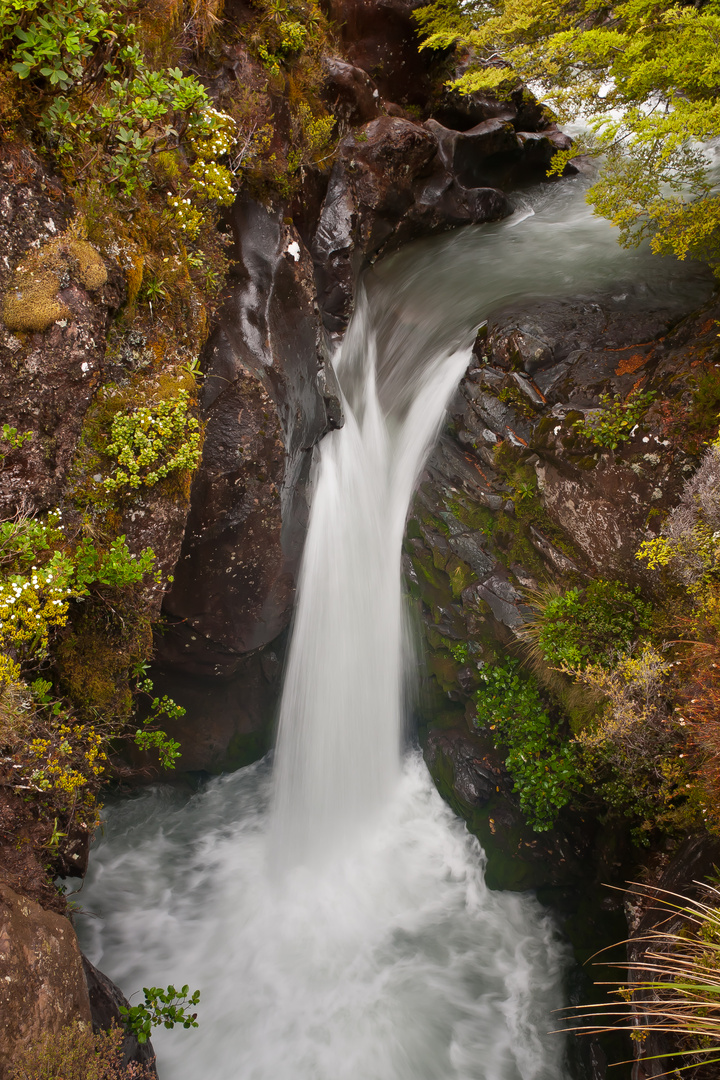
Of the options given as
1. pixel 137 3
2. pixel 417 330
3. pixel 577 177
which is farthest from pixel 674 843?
pixel 577 177

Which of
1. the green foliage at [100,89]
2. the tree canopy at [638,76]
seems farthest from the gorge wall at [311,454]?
the tree canopy at [638,76]

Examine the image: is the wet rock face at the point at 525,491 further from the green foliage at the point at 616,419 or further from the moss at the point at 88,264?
the moss at the point at 88,264

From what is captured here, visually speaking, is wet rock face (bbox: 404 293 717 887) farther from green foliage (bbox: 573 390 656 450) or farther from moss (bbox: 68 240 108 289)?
moss (bbox: 68 240 108 289)

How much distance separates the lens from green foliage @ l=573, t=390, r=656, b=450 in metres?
5.71

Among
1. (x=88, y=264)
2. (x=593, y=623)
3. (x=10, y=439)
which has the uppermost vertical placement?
(x=88, y=264)

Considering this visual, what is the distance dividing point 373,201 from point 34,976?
9386mm

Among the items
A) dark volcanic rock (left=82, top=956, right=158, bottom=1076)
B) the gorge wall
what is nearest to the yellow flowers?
the gorge wall

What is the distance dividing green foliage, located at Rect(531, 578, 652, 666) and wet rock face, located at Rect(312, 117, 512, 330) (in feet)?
16.9

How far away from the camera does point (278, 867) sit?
7398mm

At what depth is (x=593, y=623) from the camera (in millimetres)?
5754

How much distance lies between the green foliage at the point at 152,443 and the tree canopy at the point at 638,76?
4674mm

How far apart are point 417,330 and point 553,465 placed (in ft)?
11.2

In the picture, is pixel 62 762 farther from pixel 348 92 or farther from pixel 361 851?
pixel 348 92

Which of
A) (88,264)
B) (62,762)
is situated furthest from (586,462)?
(62,762)
